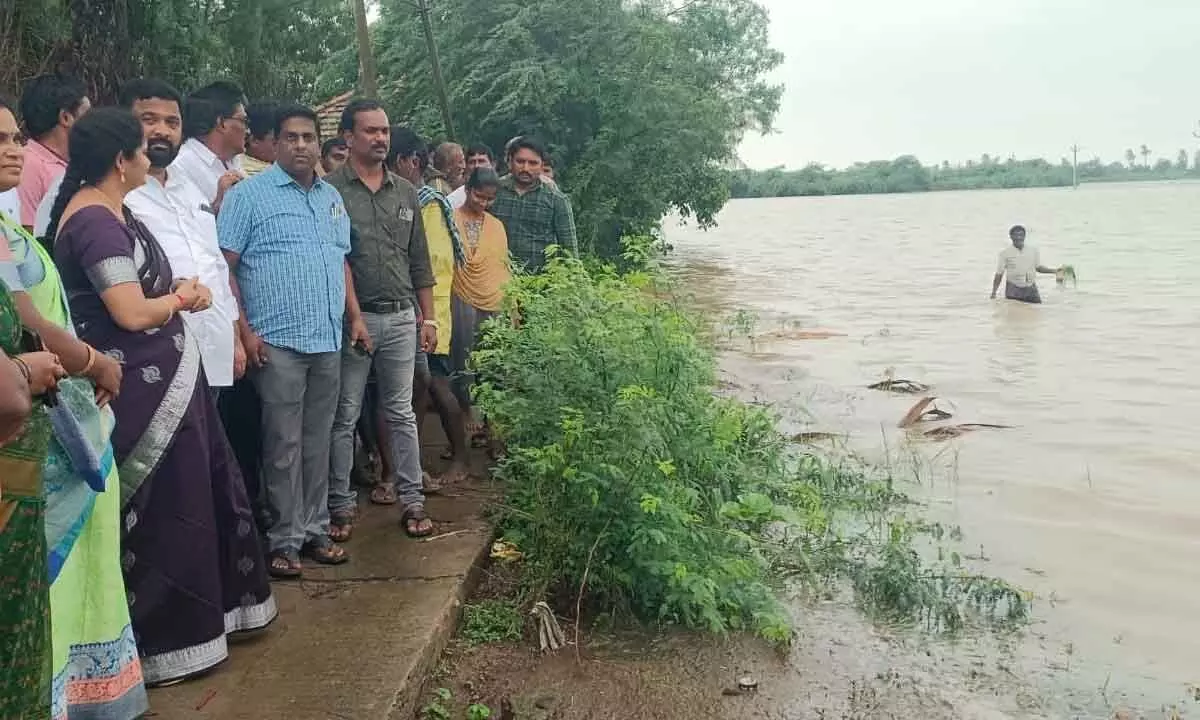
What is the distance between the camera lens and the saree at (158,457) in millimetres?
2807

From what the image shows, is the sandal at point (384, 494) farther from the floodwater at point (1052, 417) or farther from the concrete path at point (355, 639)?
the floodwater at point (1052, 417)

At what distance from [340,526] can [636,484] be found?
1388mm

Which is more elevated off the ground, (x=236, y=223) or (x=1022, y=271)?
(x=236, y=223)

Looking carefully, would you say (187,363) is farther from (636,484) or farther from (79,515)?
(636,484)

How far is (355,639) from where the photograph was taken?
10.9ft

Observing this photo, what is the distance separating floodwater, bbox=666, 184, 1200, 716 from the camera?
451 centimetres

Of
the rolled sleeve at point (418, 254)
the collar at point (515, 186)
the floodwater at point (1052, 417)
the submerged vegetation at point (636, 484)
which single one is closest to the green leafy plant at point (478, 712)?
the submerged vegetation at point (636, 484)

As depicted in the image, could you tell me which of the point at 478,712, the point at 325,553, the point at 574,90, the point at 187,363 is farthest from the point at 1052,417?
the point at 574,90

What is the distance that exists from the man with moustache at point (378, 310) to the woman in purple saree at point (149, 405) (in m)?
1.12

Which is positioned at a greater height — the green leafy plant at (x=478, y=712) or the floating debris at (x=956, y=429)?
the green leafy plant at (x=478, y=712)

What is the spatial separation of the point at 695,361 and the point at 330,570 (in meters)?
1.62

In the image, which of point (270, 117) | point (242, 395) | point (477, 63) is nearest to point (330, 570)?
point (242, 395)

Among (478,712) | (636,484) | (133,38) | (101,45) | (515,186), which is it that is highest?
(133,38)

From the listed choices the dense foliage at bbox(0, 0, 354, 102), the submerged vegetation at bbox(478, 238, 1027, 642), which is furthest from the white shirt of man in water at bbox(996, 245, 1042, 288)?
the submerged vegetation at bbox(478, 238, 1027, 642)
